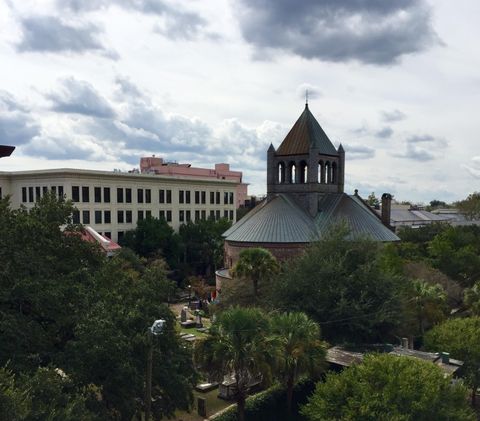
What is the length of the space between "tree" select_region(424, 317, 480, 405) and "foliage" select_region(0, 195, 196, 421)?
14.4 meters

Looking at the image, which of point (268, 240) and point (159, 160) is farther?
point (159, 160)

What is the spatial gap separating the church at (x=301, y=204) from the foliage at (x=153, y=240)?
460 inches

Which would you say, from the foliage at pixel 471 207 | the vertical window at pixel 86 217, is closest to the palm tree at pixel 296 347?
the vertical window at pixel 86 217

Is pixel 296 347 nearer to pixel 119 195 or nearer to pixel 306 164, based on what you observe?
pixel 306 164

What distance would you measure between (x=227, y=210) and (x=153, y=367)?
185ft

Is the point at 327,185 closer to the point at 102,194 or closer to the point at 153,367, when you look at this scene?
the point at 102,194

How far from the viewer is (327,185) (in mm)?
48469

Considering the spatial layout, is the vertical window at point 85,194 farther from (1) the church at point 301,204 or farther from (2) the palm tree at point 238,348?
(2) the palm tree at point 238,348

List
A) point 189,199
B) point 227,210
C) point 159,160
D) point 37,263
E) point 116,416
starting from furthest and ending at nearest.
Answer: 1. point 159,160
2. point 227,210
3. point 189,199
4. point 37,263
5. point 116,416

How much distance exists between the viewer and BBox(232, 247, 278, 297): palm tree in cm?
2995

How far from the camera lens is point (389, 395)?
48.9 feet

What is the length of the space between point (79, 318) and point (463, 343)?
1920 cm

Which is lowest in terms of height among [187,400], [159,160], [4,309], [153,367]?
[187,400]

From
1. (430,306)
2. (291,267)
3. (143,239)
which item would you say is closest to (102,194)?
(143,239)
